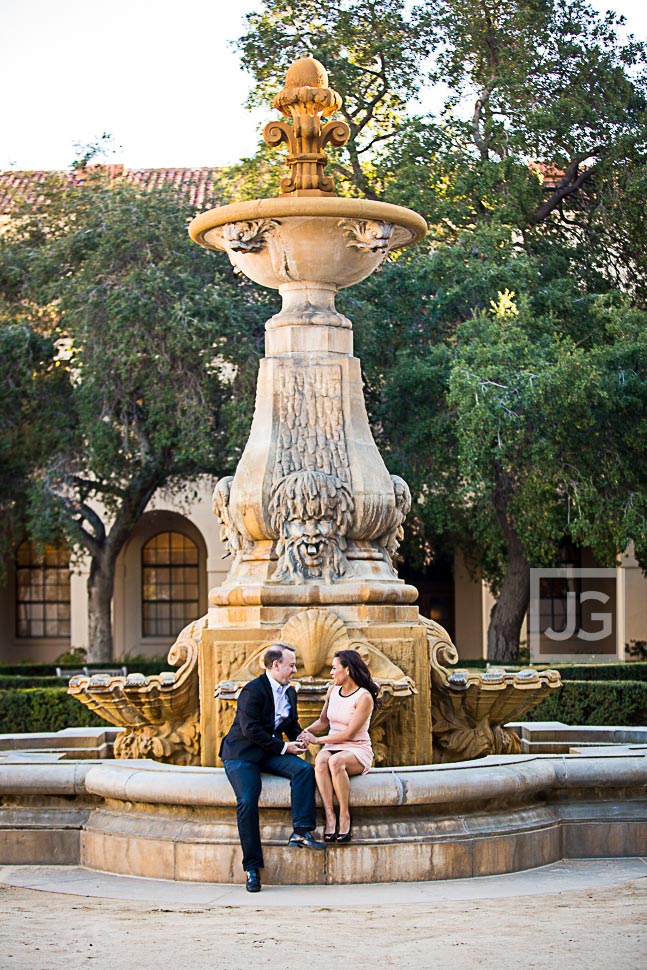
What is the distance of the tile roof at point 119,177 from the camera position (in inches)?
973

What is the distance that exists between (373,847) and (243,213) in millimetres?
3884

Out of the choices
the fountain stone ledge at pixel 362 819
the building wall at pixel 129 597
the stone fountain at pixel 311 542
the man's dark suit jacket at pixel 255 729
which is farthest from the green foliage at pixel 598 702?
the building wall at pixel 129 597

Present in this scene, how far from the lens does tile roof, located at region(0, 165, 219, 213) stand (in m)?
24.7

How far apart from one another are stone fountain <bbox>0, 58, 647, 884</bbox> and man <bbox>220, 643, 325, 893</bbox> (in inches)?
4.8

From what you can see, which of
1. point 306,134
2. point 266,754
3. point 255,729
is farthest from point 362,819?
point 306,134

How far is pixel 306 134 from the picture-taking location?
381 inches

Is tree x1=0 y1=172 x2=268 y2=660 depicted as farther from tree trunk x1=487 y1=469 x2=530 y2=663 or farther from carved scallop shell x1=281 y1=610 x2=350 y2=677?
carved scallop shell x1=281 y1=610 x2=350 y2=677

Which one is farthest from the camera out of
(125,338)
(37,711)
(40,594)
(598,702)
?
(40,594)

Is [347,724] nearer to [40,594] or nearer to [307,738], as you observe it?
[307,738]

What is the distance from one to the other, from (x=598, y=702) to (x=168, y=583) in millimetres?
16368

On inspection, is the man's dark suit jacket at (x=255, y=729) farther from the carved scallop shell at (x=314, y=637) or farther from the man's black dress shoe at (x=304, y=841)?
the carved scallop shell at (x=314, y=637)

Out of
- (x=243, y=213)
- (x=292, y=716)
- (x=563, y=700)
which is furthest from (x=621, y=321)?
(x=292, y=716)

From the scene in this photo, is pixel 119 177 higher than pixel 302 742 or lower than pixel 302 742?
higher

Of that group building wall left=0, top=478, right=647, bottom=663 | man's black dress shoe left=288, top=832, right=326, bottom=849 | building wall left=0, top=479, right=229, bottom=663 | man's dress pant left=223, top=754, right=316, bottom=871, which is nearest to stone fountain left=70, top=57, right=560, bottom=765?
man's dress pant left=223, top=754, right=316, bottom=871
